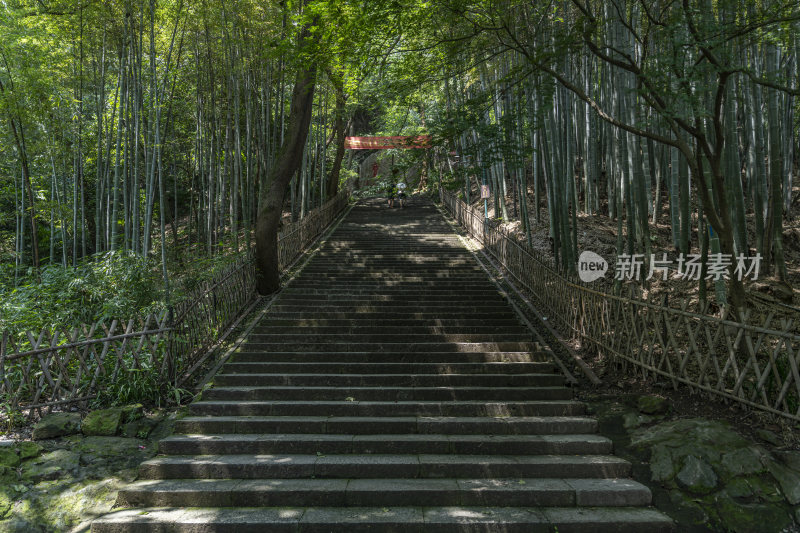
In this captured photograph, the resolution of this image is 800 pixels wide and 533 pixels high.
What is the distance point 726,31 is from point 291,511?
17.3 feet

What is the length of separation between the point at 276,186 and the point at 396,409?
4.80 metres

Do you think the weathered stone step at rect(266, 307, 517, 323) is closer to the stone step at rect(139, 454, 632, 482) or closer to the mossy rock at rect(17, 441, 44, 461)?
the stone step at rect(139, 454, 632, 482)

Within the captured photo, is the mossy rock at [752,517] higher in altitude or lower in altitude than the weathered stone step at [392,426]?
lower

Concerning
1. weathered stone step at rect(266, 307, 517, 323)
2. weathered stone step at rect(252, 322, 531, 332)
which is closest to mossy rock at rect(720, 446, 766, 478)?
weathered stone step at rect(252, 322, 531, 332)

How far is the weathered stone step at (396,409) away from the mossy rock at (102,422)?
0.73 metres

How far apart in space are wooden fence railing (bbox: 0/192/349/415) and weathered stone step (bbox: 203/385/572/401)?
2.34ft

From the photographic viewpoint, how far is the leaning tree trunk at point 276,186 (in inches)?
315

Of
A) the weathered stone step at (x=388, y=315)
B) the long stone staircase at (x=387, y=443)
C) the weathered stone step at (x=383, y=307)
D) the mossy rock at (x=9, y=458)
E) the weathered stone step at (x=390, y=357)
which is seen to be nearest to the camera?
the long stone staircase at (x=387, y=443)

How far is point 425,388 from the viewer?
5312mm

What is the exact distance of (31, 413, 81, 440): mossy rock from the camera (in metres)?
4.18

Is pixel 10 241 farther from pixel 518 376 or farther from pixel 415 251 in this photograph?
pixel 518 376

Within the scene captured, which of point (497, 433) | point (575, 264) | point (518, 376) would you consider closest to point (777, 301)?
point (575, 264)

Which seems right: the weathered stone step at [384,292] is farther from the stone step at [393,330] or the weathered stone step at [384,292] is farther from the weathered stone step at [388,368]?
the weathered stone step at [388,368]

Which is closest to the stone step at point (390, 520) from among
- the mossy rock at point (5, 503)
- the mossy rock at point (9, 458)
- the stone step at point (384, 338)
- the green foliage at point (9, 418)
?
the mossy rock at point (5, 503)
